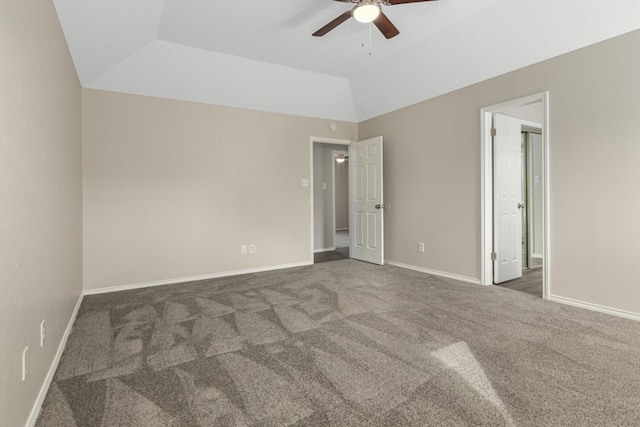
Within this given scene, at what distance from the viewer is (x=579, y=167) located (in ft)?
9.93

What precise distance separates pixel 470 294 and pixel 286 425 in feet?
9.06

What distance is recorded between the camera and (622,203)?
2777 mm

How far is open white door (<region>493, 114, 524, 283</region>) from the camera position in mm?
3906

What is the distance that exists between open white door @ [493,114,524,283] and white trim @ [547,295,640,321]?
0.77 m

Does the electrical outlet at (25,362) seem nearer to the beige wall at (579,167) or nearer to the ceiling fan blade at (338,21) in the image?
the ceiling fan blade at (338,21)

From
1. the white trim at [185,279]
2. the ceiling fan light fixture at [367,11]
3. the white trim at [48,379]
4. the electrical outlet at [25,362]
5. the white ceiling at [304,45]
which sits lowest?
the white trim at [48,379]

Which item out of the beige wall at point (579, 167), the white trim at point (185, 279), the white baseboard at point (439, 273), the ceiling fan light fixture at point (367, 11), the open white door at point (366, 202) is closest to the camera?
the ceiling fan light fixture at point (367, 11)

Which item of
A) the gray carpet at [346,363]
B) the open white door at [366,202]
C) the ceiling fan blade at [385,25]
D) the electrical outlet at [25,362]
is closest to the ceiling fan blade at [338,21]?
the ceiling fan blade at [385,25]

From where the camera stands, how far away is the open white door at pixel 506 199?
391 cm

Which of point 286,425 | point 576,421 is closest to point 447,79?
point 576,421

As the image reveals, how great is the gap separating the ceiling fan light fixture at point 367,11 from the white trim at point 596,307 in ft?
10.6

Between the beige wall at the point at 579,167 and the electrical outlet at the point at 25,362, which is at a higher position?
the beige wall at the point at 579,167

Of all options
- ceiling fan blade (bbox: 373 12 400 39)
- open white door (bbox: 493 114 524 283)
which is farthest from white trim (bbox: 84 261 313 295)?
ceiling fan blade (bbox: 373 12 400 39)

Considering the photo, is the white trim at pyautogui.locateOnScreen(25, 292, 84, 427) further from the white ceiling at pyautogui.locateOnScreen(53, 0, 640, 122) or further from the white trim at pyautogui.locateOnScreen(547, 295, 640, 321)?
the white trim at pyautogui.locateOnScreen(547, 295, 640, 321)
